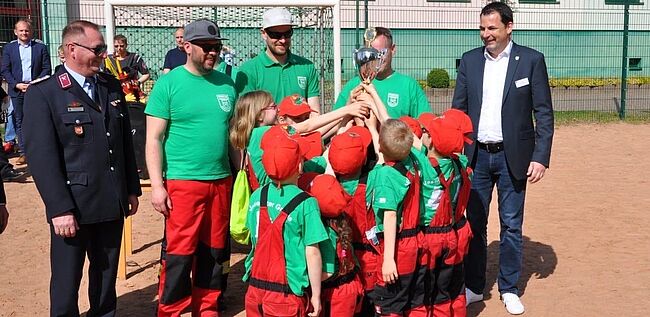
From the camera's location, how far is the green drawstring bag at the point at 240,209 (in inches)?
191

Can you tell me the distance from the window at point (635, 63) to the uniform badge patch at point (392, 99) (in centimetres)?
1566

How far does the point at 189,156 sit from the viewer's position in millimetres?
4660

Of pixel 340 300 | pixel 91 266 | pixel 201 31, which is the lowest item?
pixel 340 300

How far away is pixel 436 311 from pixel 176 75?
2.28 metres

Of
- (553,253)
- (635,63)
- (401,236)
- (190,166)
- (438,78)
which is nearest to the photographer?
(401,236)

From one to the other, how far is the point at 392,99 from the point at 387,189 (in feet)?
3.71

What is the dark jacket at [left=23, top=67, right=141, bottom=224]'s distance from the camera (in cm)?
404

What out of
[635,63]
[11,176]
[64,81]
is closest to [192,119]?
[64,81]

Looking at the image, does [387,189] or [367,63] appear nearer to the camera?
[387,189]

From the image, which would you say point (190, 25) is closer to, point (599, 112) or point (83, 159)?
point (83, 159)

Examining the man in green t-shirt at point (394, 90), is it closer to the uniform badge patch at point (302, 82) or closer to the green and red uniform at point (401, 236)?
the uniform badge patch at point (302, 82)

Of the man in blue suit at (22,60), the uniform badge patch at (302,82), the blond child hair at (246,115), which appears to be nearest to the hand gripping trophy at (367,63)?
the blond child hair at (246,115)

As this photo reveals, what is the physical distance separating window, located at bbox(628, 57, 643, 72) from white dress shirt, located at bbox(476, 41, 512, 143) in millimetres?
15134

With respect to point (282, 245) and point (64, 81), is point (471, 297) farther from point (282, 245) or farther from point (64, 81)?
A: point (64, 81)
